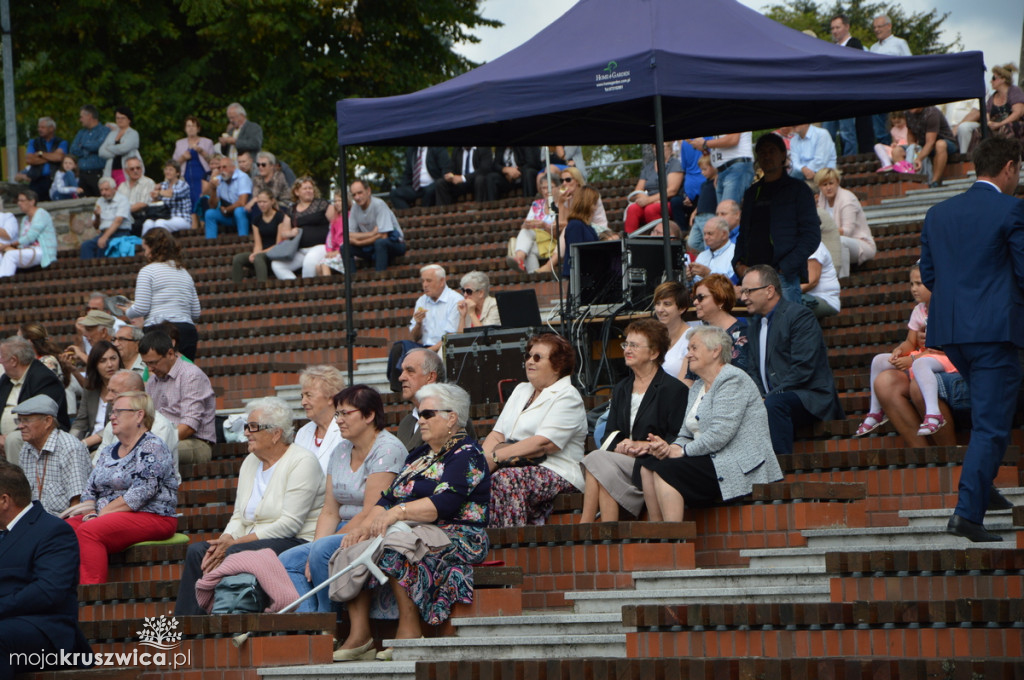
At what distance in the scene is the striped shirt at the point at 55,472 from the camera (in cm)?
1048

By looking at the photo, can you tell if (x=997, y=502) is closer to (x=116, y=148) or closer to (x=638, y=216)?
(x=638, y=216)

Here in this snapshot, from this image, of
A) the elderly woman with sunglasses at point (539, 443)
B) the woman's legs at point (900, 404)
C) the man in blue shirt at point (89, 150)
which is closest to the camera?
the elderly woman with sunglasses at point (539, 443)

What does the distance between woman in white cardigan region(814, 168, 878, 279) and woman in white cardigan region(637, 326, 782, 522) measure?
5.45m

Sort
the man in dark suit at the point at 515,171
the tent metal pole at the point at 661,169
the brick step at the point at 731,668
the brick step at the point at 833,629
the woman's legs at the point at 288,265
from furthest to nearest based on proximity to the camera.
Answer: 1. the man in dark suit at the point at 515,171
2. the woman's legs at the point at 288,265
3. the tent metal pole at the point at 661,169
4. the brick step at the point at 833,629
5. the brick step at the point at 731,668

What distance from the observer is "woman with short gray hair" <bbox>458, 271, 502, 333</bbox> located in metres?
13.1

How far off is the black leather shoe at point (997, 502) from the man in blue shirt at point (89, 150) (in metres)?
18.1

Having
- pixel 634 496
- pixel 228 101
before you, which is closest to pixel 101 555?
pixel 634 496

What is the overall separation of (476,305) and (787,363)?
4.21 m

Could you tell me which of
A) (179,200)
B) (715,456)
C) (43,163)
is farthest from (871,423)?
(43,163)

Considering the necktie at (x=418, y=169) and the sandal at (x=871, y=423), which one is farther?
the necktie at (x=418, y=169)

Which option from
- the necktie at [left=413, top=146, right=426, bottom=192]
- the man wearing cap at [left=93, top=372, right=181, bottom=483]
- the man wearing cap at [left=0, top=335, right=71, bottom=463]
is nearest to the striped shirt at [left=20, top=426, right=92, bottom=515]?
the man wearing cap at [left=93, top=372, right=181, bottom=483]

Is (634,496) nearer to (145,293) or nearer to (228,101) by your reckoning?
(145,293)

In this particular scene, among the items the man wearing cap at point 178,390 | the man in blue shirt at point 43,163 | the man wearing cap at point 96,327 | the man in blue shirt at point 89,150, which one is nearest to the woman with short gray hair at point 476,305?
the man wearing cap at point 178,390

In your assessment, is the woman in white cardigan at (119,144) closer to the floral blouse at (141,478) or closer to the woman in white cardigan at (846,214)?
the woman in white cardigan at (846,214)
